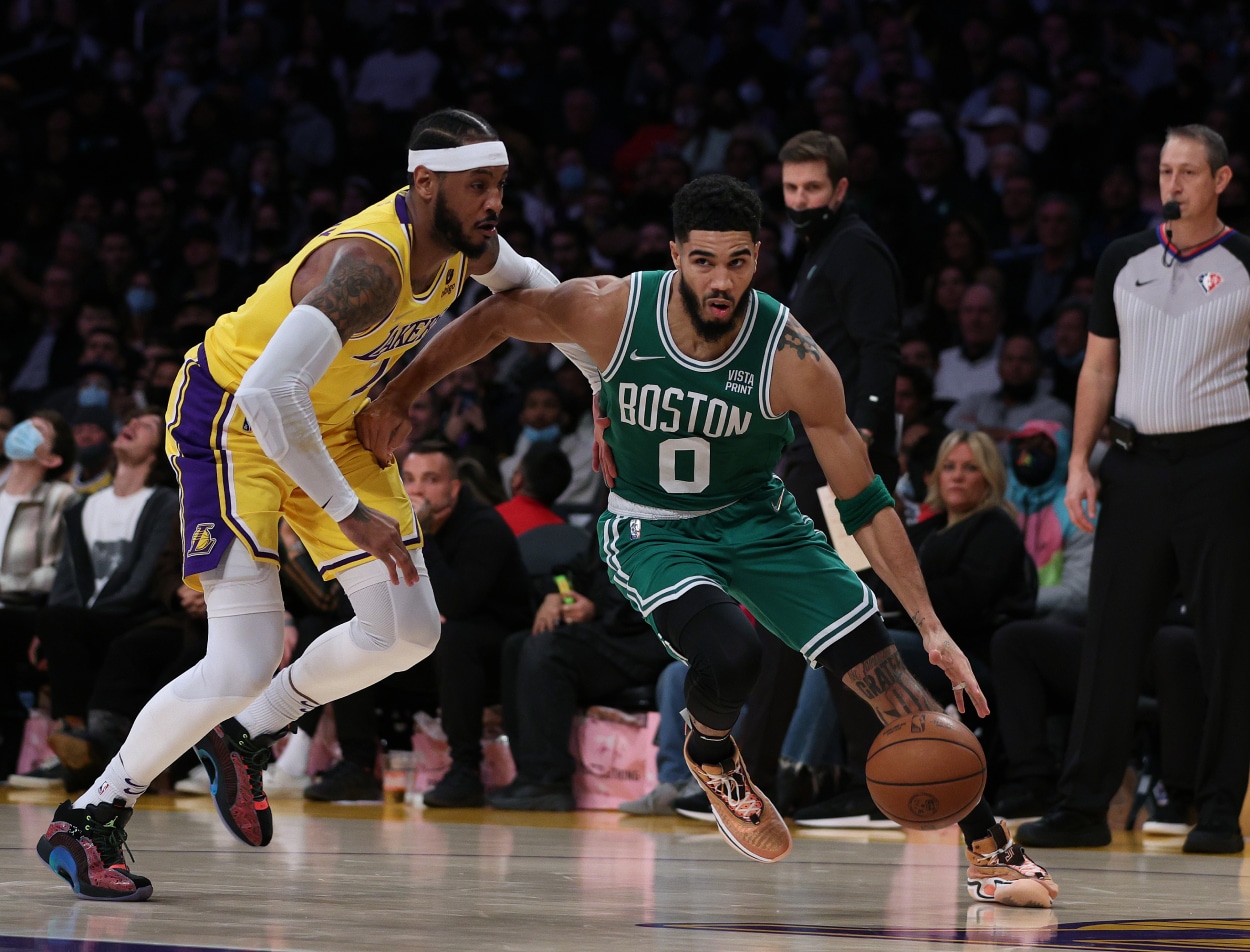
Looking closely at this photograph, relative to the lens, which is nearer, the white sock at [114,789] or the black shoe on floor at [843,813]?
the white sock at [114,789]

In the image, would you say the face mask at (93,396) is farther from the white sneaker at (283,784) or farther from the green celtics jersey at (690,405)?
the green celtics jersey at (690,405)

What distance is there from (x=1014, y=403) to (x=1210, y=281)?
2714 mm

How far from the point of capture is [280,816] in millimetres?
6836

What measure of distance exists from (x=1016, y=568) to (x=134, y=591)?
4234mm

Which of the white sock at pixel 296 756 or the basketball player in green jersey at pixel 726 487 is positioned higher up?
the basketball player in green jersey at pixel 726 487

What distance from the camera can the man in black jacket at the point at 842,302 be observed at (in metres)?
6.00

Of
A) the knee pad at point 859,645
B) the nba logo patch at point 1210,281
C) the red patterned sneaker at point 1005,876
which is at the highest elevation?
the nba logo patch at point 1210,281

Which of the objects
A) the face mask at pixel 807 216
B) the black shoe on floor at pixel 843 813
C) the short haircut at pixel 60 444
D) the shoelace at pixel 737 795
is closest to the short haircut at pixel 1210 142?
the face mask at pixel 807 216

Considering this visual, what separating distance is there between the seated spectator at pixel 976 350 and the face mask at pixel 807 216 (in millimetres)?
2955

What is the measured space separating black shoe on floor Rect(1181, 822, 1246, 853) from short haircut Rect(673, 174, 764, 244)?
2.95 metres

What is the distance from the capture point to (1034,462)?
7457 mm

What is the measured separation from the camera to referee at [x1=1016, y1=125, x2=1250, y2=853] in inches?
229

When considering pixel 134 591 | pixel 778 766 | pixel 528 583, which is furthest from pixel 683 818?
pixel 134 591

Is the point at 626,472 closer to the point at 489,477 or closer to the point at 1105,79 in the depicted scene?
the point at 489,477
